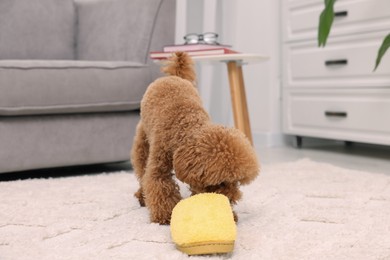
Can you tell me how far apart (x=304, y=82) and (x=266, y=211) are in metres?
1.47

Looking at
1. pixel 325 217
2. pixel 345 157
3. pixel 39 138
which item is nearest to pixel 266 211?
pixel 325 217

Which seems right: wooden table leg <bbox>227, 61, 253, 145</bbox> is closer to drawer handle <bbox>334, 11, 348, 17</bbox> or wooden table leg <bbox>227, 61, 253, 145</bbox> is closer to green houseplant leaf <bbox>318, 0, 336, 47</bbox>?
green houseplant leaf <bbox>318, 0, 336, 47</bbox>

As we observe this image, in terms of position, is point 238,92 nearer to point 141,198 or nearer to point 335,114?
point 335,114

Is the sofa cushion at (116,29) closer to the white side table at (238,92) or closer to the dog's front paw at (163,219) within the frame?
the white side table at (238,92)

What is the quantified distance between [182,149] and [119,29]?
1.13 meters

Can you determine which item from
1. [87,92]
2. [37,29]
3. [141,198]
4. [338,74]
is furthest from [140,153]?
[338,74]

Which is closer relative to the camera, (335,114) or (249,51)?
(335,114)

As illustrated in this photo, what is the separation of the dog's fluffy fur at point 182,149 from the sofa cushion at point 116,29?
696 mm

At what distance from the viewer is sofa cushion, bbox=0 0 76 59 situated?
2100 millimetres

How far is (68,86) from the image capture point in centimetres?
160

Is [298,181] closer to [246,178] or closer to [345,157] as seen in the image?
[246,178]

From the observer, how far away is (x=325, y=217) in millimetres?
1048

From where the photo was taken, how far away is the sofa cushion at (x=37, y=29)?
2.10 metres

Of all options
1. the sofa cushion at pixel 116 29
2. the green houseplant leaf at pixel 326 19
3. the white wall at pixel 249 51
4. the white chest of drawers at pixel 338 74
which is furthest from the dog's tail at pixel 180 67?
the white wall at pixel 249 51
